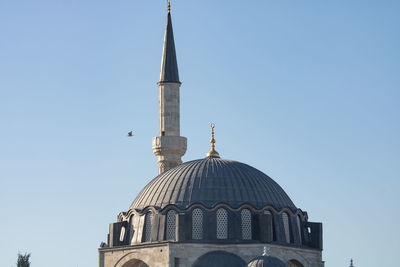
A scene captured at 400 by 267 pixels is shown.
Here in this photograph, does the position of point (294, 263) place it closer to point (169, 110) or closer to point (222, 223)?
point (222, 223)

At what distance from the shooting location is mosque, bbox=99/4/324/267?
4862cm

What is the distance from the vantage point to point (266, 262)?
1815 inches

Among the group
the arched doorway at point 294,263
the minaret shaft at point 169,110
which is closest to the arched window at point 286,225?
the arched doorway at point 294,263

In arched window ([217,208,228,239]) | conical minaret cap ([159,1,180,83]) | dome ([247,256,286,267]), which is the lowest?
dome ([247,256,286,267])

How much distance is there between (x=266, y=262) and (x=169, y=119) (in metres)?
16.8

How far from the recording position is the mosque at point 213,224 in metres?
48.6

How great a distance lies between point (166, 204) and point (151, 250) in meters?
2.23

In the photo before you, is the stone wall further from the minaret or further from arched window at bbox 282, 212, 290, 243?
the minaret

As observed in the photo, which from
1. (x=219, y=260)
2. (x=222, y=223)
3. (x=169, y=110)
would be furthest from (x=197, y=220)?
(x=169, y=110)

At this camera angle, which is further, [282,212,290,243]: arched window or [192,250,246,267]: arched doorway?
[282,212,290,243]: arched window

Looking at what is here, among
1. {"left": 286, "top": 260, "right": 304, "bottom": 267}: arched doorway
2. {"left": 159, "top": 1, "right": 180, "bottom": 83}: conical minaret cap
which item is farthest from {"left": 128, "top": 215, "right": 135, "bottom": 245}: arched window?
{"left": 159, "top": 1, "right": 180, "bottom": 83}: conical minaret cap

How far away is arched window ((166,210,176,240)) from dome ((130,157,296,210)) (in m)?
0.47

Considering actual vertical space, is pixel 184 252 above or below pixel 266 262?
above

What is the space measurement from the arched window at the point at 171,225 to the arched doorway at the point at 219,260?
5.86 feet
